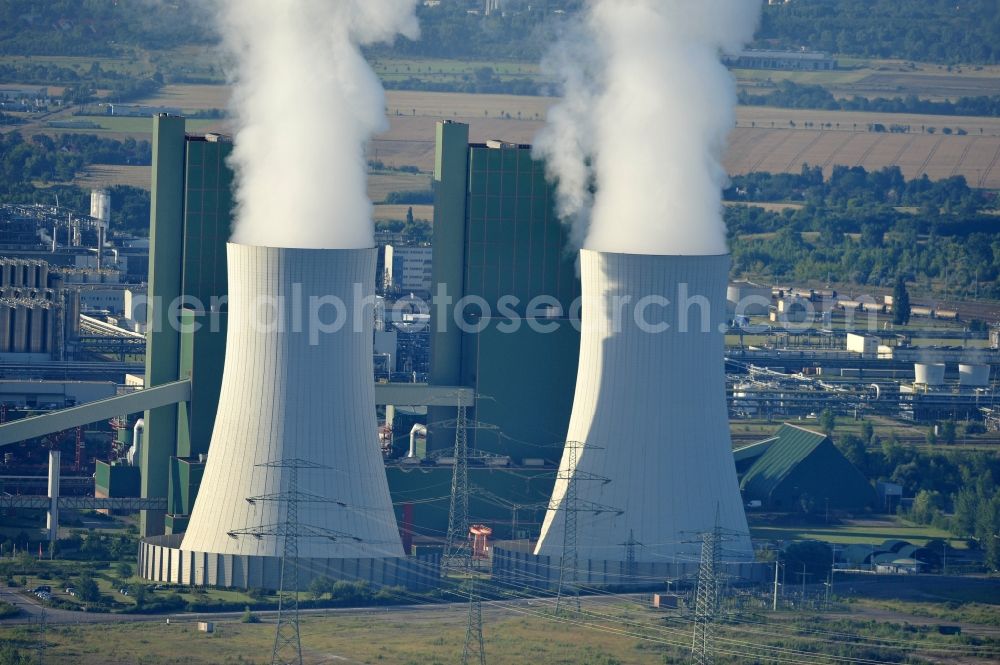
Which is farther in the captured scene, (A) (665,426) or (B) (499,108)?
(B) (499,108)

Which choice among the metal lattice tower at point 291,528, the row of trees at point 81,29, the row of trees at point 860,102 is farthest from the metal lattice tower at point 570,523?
the row of trees at point 860,102

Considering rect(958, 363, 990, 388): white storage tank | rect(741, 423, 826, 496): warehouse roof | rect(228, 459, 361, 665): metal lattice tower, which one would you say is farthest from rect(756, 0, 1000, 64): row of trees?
rect(228, 459, 361, 665): metal lattice tower

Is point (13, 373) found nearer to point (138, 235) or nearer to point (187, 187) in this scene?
point (187, 187)

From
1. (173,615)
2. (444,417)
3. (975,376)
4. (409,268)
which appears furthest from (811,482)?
(409,268)

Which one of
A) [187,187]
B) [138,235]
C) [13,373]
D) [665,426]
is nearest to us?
[665,426]

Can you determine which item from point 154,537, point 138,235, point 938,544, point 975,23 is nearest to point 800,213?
point 138,235

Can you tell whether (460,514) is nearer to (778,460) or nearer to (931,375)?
(778,460)

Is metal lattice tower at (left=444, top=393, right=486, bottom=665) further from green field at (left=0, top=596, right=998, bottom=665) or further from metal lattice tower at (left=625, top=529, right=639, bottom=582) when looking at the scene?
metal lattice tower at (left=625, top=529, right=639, bottom=582)
